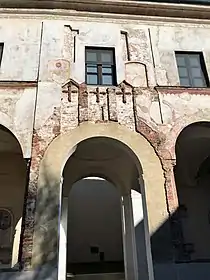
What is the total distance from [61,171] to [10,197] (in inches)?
146

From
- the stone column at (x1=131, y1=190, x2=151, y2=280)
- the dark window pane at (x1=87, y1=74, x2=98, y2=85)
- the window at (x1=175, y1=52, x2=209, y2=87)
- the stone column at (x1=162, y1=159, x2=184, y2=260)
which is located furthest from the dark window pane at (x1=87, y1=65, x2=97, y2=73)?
the stone column at (x1=131, y1=190, x2=151, y2=280)

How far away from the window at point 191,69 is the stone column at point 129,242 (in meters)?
4.03

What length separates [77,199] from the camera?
1431cm

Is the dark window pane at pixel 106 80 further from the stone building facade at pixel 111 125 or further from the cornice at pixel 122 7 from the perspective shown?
the cornice at pixel 122 7

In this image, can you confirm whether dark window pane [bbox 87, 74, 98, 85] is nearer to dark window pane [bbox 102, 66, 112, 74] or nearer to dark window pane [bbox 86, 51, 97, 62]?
dark window pane [bbox 102, 66, 112, 74]

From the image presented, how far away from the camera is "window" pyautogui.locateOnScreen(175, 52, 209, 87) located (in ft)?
29.6

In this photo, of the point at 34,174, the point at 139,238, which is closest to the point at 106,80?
the point at 34,174

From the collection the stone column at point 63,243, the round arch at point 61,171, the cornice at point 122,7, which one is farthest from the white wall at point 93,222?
the cornice at point 122,7

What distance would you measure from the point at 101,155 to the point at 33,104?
2.87 meters

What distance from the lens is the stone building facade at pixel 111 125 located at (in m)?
6.63

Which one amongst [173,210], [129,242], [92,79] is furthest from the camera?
[129,242]

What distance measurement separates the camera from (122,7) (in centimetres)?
992

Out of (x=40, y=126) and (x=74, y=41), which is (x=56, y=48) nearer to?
(x=74, y=41)

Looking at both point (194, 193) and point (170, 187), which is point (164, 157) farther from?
point (194, 193)
